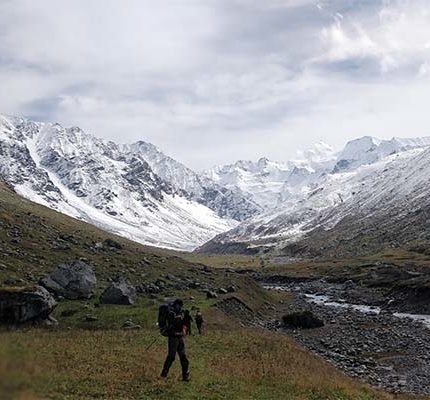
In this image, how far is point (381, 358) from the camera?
51.0 metres

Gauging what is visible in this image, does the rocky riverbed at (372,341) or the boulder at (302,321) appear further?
A: the boulder at (302,321)

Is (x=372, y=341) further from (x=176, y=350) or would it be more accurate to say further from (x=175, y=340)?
(x=175, y=340)

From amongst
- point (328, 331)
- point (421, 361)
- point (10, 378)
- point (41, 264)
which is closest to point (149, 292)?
point (41, 264)

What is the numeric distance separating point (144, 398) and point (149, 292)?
39895 mm

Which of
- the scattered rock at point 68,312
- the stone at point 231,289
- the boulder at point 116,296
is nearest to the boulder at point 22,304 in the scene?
the scattered rock at point 68,312

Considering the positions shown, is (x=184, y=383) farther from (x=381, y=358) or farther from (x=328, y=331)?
(x=328, y=331)

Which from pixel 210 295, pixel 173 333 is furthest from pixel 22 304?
pixel 210 295

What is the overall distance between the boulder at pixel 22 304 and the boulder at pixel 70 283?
36.6 feet

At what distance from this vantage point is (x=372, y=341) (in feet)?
191

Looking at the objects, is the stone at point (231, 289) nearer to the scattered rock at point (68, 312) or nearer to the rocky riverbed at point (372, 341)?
the rocky riverbed at point (372, 341)

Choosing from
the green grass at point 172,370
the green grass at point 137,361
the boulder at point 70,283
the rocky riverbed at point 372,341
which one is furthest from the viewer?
the boulder at point 70,283

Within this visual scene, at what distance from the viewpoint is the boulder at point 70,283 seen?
5403cm

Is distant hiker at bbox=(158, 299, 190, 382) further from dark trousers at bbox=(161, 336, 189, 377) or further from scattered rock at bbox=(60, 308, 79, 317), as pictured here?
scattered rock at bbox=(60, 308, 79, 317)

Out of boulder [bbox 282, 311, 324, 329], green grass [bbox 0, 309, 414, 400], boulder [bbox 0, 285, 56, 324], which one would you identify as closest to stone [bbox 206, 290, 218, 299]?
boulder [bbox 282, 311, 324, 329]
